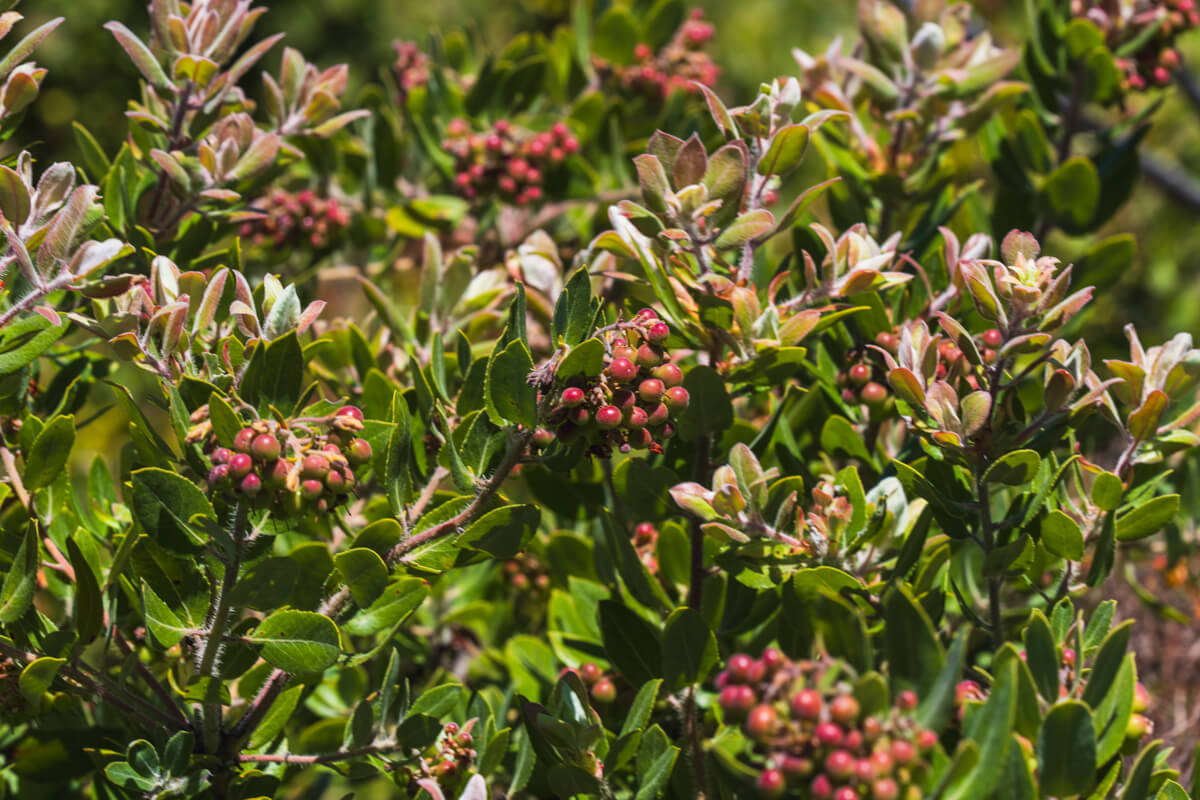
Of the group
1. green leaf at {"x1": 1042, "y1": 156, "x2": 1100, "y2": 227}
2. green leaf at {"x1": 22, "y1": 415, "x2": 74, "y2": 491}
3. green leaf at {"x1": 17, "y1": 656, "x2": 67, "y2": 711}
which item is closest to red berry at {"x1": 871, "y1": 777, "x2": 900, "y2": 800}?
green leaf at {"x1": 17, "y1": 656, "x2": 67, "y2": 711}

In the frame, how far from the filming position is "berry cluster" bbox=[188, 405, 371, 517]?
855 mm

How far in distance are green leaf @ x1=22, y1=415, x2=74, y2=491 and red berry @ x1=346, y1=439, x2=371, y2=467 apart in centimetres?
35

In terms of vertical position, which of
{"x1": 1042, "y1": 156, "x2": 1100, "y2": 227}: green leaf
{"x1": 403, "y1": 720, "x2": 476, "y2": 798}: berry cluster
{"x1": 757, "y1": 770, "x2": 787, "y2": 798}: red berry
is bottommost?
{"x1": 403, "y1": 720, "x2": 476, "y2": 798}: berry cluster

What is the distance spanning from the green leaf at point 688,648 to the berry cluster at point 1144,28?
1.22m

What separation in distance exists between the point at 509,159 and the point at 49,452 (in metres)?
0.95

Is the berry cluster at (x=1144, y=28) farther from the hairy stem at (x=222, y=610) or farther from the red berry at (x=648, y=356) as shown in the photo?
the hairy stem at (x=222, y=610)

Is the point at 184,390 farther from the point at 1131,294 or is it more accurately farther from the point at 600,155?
the point at 1131,294

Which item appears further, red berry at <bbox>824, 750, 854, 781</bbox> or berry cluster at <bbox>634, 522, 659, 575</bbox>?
berry cluster at <bbox>634, 522, 659, 575</bbox>

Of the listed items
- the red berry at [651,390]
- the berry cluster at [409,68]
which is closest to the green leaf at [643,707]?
the red berry at [651,390]

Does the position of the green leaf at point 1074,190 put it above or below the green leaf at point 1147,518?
above

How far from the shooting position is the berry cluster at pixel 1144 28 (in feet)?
5.29

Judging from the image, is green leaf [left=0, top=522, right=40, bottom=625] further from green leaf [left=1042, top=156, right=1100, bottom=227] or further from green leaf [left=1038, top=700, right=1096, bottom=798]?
green leaf [left=1042, top=156, right=1100, bottom=227]

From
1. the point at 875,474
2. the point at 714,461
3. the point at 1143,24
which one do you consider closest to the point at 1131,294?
the point at 1143,24

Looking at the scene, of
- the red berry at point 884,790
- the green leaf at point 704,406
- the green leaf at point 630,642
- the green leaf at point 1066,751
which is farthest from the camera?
the green leaf at point 630,642
